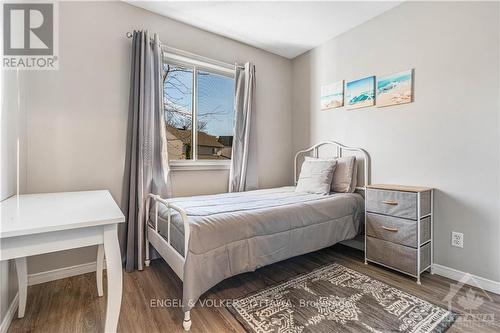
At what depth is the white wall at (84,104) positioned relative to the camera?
1.94 meters

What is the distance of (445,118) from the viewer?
204cm

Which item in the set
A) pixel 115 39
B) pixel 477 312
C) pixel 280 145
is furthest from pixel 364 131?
pixel 115 39

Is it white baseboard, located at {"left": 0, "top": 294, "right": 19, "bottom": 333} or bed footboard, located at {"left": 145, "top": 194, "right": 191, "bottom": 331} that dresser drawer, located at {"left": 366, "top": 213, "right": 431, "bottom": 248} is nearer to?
bed footboard, located at {"left": 145, "top": 194, "right": 191, "bottom": 331}

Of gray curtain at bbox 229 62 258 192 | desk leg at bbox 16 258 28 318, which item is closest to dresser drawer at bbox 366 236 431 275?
gray curtain at bbox 229 62 258 192

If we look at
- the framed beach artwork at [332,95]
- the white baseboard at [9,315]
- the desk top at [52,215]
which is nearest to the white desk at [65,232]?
the desk top at [52,215]

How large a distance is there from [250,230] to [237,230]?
114mm

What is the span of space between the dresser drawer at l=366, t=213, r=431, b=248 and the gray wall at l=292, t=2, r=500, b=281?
24 cm

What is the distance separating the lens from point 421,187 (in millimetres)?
2143

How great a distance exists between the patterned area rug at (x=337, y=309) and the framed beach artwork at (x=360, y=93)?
1.77 metres

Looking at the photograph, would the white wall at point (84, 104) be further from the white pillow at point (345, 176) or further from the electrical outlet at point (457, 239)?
the electrical outlet at point (457, 239)

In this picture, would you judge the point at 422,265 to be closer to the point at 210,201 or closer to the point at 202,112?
the point at 210,201

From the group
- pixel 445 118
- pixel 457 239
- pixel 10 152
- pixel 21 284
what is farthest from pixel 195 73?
pixel 457 239

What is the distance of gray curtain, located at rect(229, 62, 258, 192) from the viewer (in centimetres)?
293

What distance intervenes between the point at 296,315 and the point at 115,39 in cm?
273
